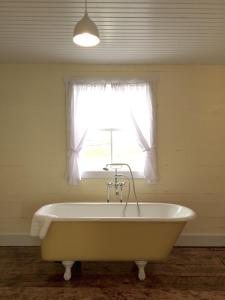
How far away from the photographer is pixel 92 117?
3812 millimetres

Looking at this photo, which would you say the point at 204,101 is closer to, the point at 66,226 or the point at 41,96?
the point at 41,96

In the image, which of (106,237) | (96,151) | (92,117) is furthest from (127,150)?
(106,237)

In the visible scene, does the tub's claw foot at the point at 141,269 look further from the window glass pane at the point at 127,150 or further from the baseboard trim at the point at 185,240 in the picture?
the window glass pane at the point at 127,150

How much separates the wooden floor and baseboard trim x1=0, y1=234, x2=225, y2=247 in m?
0.27

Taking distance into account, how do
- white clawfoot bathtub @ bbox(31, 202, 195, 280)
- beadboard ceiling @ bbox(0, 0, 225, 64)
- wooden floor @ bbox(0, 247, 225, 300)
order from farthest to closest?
white clawfoot bathtub @ bbox(31, 202, 195, 280) → wooden floor @ bbox(0, 247, 225, 300) → beadboard ceiling @ bbox(0, 0, 225, 64)

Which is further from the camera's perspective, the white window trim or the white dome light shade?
the white window trim

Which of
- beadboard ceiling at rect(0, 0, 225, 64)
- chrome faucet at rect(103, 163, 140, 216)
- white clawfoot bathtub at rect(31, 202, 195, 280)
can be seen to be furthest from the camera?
chrome faucet at rect(103, 163, 140, 216)

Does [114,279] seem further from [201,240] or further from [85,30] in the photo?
[85,30]

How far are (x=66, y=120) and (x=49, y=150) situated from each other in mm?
465

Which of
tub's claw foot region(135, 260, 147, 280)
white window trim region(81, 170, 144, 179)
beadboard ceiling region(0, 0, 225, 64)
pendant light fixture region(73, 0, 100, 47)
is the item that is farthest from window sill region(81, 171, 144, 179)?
pendant light fixture region(73, 0, 100, 47)

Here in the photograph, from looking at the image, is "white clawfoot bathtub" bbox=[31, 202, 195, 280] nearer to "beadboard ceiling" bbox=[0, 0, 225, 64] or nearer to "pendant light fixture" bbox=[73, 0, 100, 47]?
"pendant light fixture" bbox=[73, 0, 100, 47]

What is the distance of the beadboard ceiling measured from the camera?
2.30 m

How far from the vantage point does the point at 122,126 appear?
388 cm

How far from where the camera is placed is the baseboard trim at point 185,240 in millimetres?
3826
